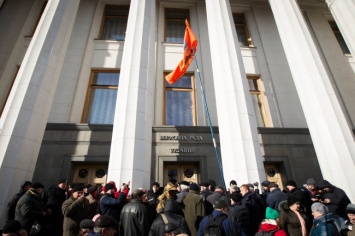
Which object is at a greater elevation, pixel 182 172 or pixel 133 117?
pixel 133 117

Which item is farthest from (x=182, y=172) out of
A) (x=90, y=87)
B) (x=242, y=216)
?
(x=90, y=87)

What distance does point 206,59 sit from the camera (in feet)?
40.5

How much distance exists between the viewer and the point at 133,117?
7371mm

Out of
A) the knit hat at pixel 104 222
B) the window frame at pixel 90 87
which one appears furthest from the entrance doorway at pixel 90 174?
Answer: the knit hat at pixel 104 222

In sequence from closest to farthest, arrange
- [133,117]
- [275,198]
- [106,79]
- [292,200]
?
[292,200], [275,198], [133,117], [106,79]

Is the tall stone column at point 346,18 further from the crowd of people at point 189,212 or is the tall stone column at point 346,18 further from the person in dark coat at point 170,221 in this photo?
the person in dark coat at point 170,221

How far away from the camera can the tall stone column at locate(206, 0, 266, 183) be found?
7.10 meters

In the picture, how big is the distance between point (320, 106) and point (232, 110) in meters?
3.42

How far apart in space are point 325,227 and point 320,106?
6775 millimetres

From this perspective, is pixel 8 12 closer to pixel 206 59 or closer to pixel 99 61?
pixel 99 61

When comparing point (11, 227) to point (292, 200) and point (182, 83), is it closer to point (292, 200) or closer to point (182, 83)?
point (292, 200)

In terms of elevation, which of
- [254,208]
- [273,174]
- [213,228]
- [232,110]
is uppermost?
[232,110]

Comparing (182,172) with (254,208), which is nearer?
(254,208)

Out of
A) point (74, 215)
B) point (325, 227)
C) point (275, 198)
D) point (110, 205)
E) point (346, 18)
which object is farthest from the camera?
point (346, 18)
